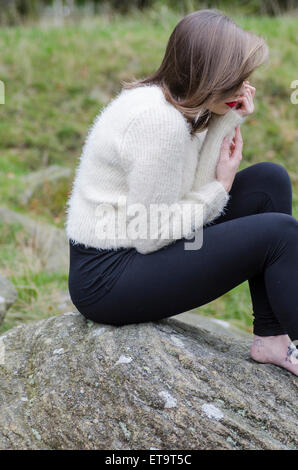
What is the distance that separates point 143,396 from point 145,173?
721 mm

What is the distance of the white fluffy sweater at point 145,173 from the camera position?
189 cm

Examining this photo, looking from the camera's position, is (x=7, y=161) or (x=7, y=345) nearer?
(x=7, y=345)

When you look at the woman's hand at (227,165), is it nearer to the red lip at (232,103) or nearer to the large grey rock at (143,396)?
the red lip at (232,103)


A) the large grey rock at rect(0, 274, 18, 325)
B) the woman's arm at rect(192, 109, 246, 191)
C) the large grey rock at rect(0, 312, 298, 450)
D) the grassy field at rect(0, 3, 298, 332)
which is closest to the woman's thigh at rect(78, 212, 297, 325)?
the large grey rock at rect(0, 312, 298, 450)

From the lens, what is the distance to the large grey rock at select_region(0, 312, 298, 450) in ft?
5.84

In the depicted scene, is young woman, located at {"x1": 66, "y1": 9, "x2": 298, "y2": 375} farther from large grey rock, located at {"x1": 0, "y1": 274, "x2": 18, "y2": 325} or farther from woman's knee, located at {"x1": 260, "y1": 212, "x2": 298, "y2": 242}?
large grey rock, located at {"x1": 0, "y1": 274, "x2": 18, "y2": 325}

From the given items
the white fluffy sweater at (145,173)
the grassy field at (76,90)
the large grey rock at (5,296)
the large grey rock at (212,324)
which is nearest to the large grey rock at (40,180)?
the grassy field at (76,90)

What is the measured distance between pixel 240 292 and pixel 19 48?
4941mm

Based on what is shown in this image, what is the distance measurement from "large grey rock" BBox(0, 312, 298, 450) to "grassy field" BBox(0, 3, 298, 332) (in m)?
2.42

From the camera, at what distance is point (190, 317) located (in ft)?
10.5

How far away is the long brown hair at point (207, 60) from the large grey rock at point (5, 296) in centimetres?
144
